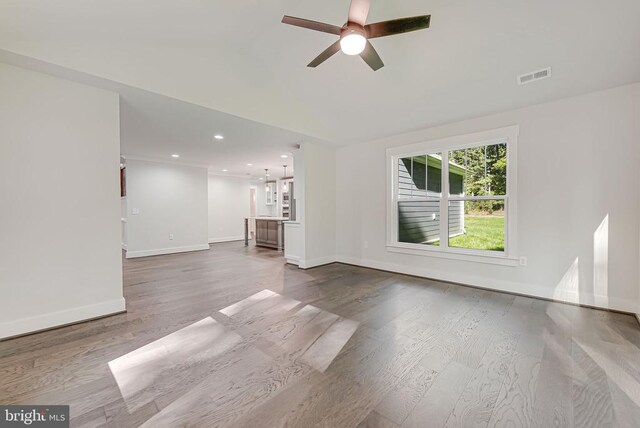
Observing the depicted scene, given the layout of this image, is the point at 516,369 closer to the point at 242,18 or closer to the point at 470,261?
the point at 470,261

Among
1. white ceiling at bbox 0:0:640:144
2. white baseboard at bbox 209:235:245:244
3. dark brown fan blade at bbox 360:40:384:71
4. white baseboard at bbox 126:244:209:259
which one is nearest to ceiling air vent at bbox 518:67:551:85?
white ceiling at bbox 0:0:640:144

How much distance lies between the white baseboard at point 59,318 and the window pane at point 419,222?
14.1 ft

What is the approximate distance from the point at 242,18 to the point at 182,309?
3.38 m

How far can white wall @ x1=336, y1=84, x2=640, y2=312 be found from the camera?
2.83 meters

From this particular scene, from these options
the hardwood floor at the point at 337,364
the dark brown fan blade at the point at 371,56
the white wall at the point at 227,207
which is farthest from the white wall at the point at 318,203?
the white wall at the point at 227,207

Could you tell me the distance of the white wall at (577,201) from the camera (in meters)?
2.83

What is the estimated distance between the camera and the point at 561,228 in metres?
3.17

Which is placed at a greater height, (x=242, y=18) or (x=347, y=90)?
(x=242, y=18)

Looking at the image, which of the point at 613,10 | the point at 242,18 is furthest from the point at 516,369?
the point at 242,18

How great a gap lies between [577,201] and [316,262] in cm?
400

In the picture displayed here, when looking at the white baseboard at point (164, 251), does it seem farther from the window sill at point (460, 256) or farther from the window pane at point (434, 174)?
the window pane at point (434, 174)

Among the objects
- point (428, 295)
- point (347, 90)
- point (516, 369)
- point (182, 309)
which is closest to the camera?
point (516, 369)

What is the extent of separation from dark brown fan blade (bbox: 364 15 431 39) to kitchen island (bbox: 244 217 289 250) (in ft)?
18.3

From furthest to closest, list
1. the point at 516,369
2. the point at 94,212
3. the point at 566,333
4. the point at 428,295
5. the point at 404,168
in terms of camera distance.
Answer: the point at 404,168, the point at 428,295, the point at 94,212, the point at 566,333, the point at 516,369
